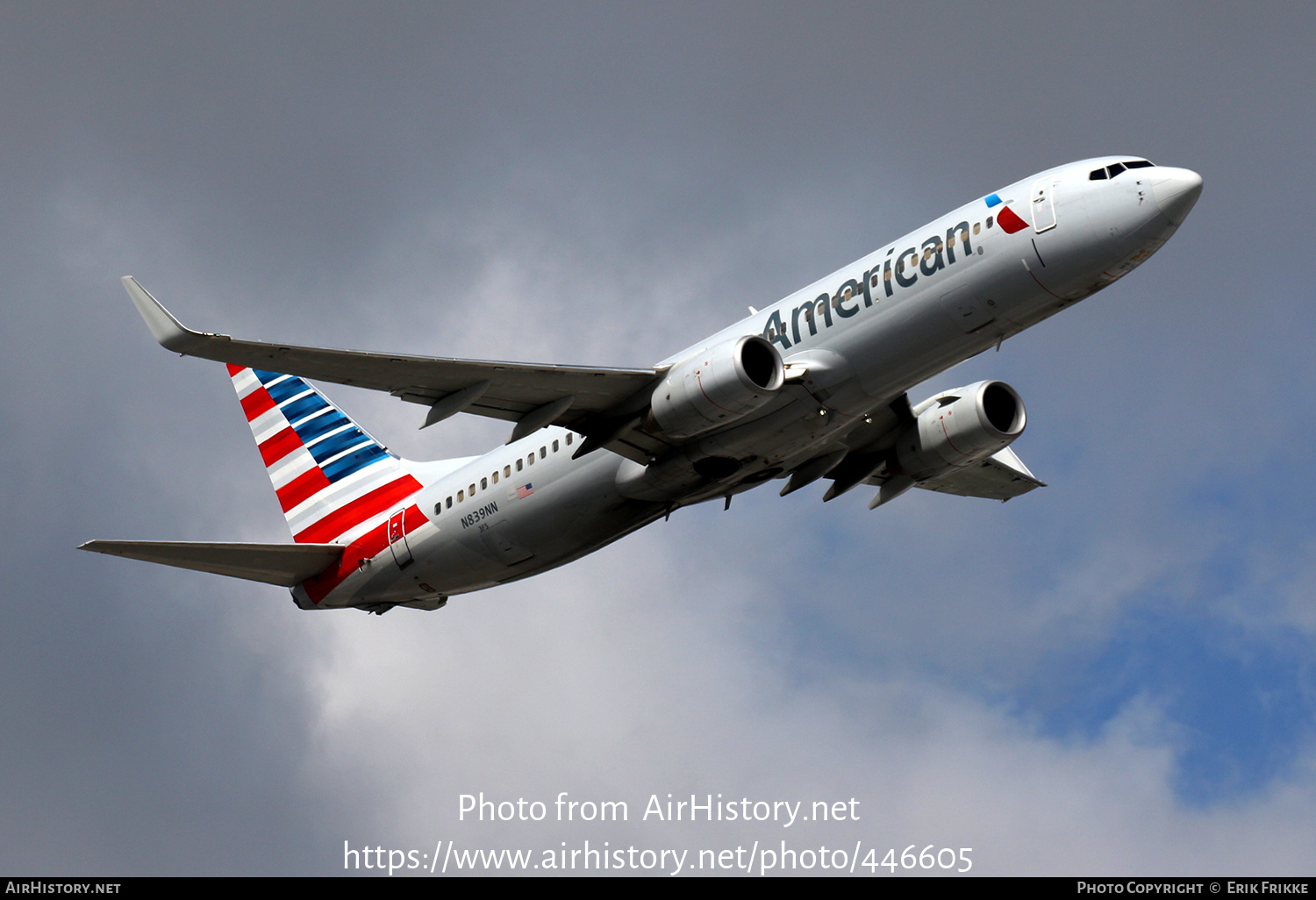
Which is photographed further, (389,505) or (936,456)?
(389,505)

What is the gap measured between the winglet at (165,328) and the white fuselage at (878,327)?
1031cm

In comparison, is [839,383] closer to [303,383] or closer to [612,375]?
[612,375]

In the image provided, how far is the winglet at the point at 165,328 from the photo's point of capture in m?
27.7

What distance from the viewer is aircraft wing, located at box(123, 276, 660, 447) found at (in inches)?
1117

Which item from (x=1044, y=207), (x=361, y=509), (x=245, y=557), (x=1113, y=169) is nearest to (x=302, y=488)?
(x=361, y=509)

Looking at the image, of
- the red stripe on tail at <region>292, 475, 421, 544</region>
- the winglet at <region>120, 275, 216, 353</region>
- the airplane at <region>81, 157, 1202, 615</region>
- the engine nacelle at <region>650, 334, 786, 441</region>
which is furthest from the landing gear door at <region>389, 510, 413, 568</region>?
the winglet at <region>120, 275, 216, 353</region>

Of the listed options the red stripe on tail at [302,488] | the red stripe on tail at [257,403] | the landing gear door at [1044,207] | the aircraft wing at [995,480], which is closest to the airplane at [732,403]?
the landing gear door at [1044,207]

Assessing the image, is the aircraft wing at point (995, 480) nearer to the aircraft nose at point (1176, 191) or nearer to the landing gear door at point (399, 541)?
the aircraft nose at point (1176, 191)

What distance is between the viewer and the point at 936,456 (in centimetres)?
3681

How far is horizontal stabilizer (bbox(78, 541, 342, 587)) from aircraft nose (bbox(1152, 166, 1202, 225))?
77.2 feet

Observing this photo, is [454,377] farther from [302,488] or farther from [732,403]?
[302,488]
